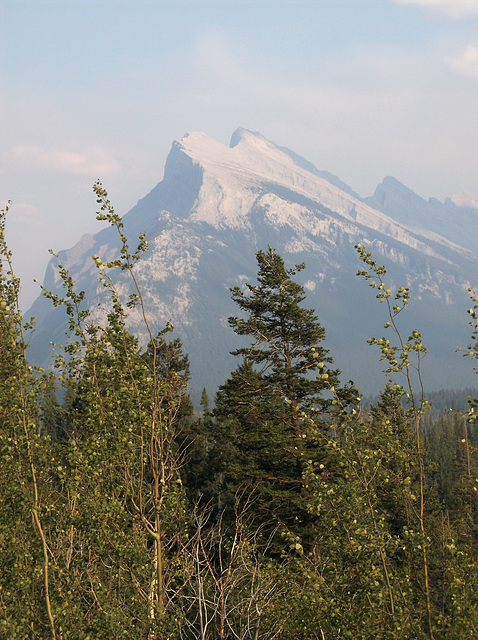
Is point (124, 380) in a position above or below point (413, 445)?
above

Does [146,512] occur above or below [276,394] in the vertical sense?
below

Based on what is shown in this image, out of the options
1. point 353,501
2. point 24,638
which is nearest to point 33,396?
point 24,638

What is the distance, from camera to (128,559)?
10641mm

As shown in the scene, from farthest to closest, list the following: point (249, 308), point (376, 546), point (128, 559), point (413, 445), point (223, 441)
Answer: point (223, 441)
point (249, 308)
point (413, 445)
point (128, 559)
point (376, 546)

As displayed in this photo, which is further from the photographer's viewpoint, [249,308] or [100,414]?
[249,308]

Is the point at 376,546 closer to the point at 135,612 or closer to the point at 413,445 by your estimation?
the point at 413,445

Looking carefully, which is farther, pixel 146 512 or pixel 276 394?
pixel 276 394

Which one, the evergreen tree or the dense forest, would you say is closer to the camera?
the dense forest

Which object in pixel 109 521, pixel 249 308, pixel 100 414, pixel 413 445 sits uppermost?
pixel 249 308

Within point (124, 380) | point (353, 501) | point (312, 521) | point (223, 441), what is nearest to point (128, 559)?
point (124, 380)

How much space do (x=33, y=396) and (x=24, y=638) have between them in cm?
415

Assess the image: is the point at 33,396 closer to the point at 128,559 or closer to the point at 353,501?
the point at 128,559

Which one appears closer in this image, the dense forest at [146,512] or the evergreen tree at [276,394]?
the dense forest at [146,512]

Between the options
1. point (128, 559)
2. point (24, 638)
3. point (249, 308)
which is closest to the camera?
point (24, 638)
